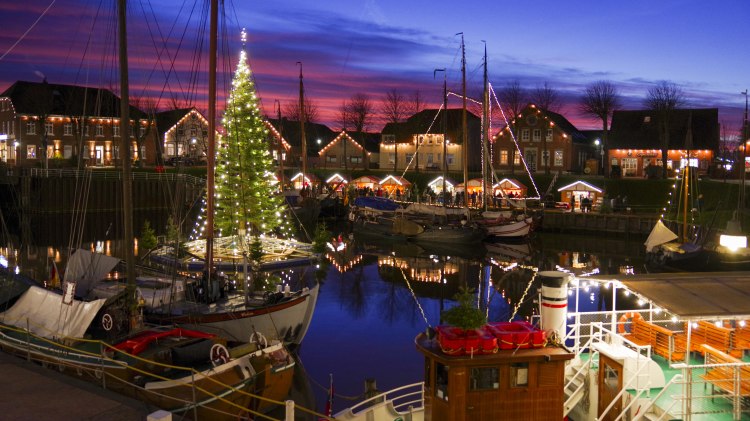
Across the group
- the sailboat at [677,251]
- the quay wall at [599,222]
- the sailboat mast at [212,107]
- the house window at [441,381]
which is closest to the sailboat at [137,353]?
the house window at [441,381]

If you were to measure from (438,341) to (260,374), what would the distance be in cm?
498

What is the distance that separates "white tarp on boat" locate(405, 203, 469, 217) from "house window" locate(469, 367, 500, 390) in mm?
46890

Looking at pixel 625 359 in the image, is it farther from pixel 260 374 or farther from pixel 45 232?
pixel 45 232

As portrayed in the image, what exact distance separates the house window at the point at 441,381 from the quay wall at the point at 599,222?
162 ft

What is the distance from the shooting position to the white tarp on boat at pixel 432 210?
60.3 metres

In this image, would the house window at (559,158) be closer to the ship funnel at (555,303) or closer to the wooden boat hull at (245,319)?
the wooden boat hull at (245,319)

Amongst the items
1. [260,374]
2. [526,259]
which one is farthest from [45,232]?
[260,374]

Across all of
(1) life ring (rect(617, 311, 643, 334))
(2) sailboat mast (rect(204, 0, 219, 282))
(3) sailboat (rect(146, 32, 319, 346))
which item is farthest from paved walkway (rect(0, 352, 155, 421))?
(2) sailboat mast (rect(204, 0, 219, 282))

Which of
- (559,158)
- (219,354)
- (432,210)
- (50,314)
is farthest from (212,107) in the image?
(559,158)

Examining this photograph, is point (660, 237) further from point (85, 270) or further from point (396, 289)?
point (85, 270)

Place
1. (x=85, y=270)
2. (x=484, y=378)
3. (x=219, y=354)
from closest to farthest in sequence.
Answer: (x=484, y=378) < (x=219, y=354) < (x=85, y=270)

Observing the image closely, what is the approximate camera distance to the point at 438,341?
12273 mm

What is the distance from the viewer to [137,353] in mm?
15203

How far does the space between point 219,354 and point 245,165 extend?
22.5 metres
